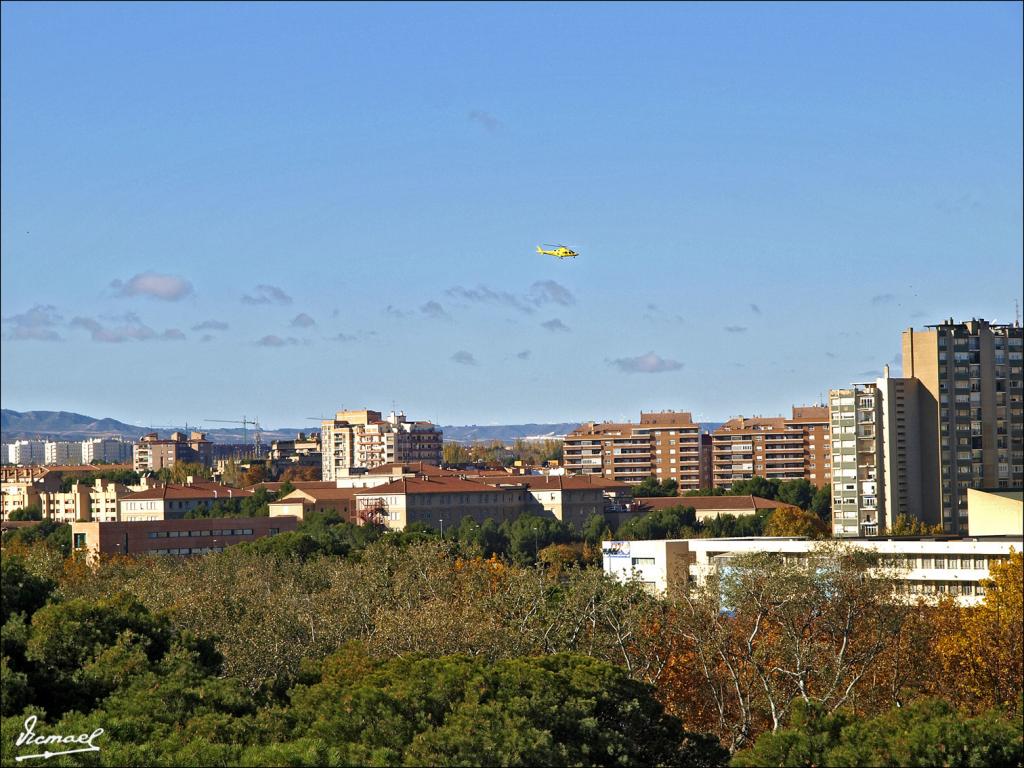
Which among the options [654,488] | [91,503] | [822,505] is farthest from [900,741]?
[654,488]

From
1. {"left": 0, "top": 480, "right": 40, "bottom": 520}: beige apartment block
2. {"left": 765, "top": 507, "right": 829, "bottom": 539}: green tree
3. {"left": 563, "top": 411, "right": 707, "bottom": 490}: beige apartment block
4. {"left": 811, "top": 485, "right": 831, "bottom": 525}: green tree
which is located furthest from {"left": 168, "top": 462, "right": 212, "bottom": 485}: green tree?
{"left": 765, "top": 507, "right": 829, "bottom": 539}: green tree

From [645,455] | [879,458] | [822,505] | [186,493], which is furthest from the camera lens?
[645,455]

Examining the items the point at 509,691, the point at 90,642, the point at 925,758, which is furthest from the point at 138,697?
the point at 925,758

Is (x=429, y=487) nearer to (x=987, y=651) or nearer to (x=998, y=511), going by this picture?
(x=987, y=651)

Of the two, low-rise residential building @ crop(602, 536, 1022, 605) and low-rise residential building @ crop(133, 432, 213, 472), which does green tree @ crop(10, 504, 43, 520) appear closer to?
low-rise residential building @ crop(133, 432, 213, 472)

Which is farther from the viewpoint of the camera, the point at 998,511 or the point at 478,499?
the point at 478,499

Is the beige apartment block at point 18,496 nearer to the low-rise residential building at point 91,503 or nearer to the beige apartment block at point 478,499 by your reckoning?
the low-rise residential building at point 91,503
